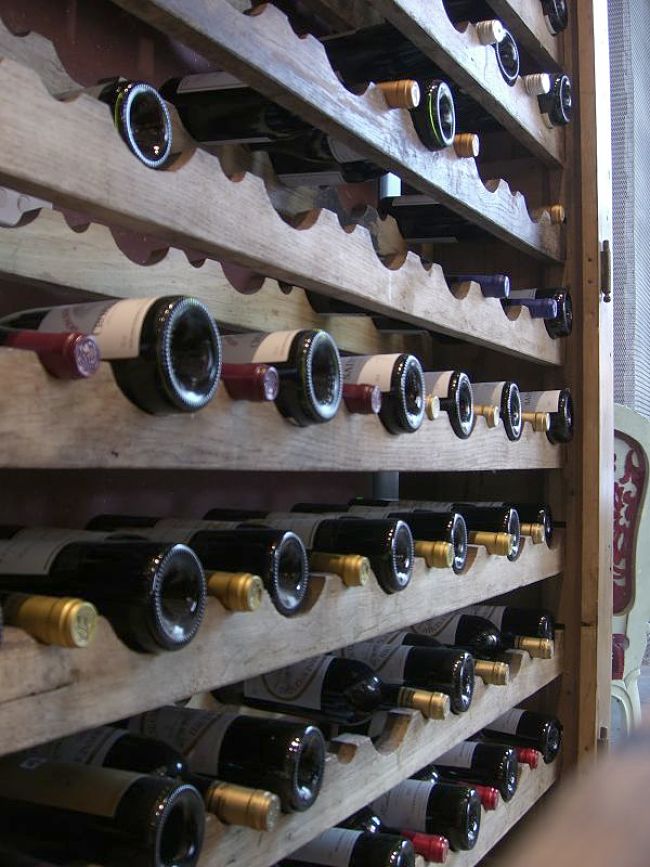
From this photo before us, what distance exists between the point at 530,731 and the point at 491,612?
0.22 m

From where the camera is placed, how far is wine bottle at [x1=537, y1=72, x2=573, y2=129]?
5.41 feet

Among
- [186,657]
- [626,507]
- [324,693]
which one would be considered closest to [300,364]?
[186,657]

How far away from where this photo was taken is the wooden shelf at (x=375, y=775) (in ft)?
2.91

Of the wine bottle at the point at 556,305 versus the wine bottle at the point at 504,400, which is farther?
the wine bottle at the point at 556,305

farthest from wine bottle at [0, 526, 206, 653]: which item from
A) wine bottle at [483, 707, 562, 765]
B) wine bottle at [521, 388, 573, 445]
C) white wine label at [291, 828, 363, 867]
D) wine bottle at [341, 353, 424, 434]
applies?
wine bottle at [483, 707, 562, 765]

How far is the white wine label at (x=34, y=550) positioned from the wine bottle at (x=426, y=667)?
24.5 inches

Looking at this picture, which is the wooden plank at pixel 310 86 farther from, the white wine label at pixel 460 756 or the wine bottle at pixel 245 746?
the white wine label at pixel 460 756

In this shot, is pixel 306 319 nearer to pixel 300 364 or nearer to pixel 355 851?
pixel 300 364

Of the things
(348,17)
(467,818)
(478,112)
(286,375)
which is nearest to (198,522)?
(286,375)

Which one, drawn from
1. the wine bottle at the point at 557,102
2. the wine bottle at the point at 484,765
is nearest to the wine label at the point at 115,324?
the wine bottle at the point at 484,765

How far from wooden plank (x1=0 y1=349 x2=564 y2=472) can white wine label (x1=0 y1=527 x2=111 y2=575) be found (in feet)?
0.33

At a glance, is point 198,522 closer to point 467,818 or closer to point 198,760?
point 198,760

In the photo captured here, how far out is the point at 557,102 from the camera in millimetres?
1655

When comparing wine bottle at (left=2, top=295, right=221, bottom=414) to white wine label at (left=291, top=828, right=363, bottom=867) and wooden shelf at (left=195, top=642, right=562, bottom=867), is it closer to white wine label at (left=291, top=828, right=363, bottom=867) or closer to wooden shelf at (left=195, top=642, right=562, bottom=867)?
wooden shelf at (left=195, top=642, right=562, bottom=867)
